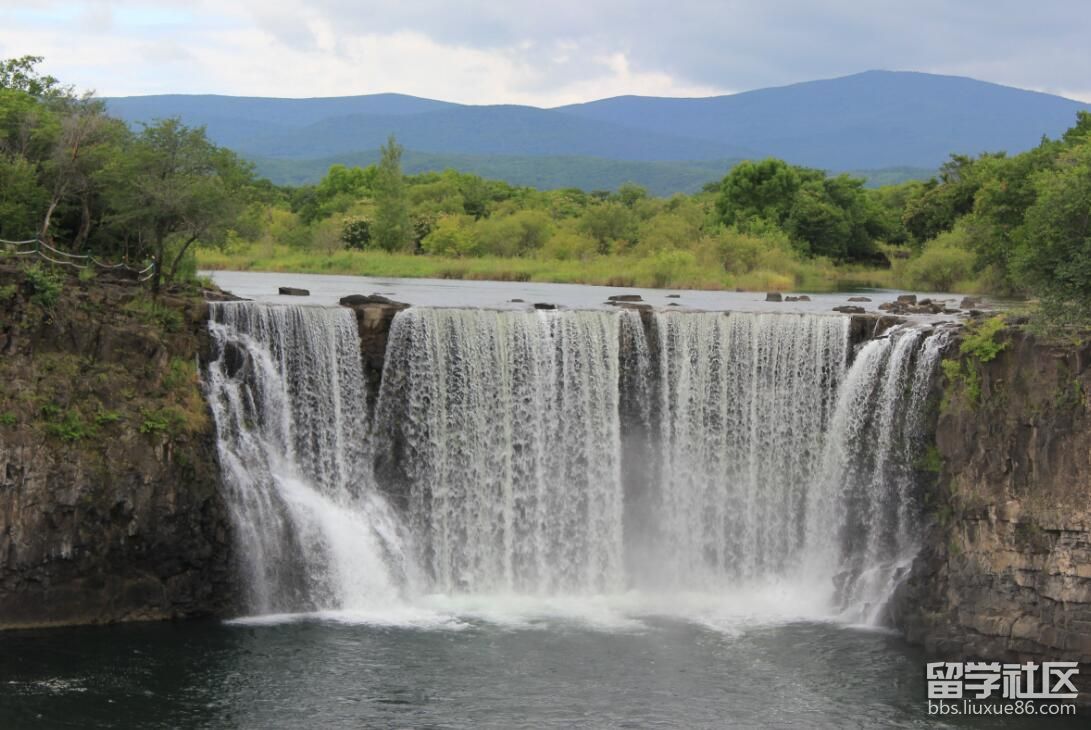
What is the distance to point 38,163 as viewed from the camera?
30.3 m

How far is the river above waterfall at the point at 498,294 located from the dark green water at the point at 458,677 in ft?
42.5

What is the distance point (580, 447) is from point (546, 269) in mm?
30244

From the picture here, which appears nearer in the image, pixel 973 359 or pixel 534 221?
pixel 973 359

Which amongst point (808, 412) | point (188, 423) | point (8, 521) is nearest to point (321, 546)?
point (188, 423)

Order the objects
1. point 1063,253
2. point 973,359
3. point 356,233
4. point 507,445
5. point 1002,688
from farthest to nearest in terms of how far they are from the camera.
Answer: point 356,233, point 507,445, point 1063,253, point 973,359, point 1002,688

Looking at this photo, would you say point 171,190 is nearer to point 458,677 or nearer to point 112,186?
point 112,186

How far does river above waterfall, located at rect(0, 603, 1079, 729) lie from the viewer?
19734mm

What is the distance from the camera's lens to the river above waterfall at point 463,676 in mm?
19734

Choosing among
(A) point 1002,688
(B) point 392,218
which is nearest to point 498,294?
(A) point 1002,688

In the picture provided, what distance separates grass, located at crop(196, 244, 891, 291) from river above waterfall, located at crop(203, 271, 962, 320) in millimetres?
2063

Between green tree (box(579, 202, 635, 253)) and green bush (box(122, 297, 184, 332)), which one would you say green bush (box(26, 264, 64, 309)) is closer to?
green bush (box(122, 297, 184, 332))

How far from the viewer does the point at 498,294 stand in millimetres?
43906

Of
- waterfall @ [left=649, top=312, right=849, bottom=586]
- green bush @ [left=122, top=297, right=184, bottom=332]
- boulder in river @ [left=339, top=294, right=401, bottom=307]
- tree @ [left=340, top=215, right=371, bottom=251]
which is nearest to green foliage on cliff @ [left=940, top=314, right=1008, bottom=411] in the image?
waterfall @ [left=649, top=312, right=849, bottom=586]

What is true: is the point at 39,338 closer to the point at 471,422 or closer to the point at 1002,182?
the point at 471,422
